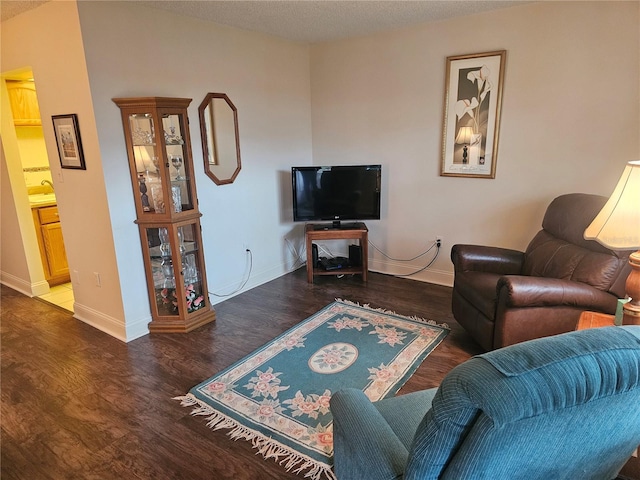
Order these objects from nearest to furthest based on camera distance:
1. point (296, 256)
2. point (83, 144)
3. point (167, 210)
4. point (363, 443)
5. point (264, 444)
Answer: point (363, 443)
point (264, 444)
point (83, 144)
point (167, 210)
point (296, 256)

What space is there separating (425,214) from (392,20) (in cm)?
→ 185

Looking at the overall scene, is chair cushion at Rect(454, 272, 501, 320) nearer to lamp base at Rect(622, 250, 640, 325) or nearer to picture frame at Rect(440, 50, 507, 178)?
lamp base at Rect(622, 250, 640, 325)

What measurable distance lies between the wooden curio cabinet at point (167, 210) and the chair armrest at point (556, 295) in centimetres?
239

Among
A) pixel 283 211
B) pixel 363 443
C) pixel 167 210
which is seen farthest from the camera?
pixel 283 211

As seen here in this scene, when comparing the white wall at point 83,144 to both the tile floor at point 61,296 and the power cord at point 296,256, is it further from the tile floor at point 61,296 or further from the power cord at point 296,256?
the power cord at point 296,256

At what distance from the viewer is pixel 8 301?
3961 millimetres

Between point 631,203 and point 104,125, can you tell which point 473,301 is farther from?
point 104,125

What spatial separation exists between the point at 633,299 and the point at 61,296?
4.71 m

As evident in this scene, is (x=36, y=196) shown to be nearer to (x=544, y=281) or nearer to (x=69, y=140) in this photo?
(x=69, y=140)

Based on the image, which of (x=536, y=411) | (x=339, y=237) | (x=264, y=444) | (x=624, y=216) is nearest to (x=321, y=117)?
(x=339, y=237)

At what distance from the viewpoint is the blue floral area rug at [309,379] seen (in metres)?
2.04

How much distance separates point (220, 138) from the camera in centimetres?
362

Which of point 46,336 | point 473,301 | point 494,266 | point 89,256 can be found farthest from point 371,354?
point 46,336

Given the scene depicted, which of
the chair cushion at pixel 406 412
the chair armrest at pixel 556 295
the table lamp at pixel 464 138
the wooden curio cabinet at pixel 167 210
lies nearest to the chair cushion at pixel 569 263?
the chair armrest at pixel 556 295
